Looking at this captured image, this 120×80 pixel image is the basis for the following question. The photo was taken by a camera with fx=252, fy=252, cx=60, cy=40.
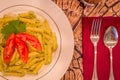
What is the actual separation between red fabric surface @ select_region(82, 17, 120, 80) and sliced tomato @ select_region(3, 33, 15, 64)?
0.78 ft

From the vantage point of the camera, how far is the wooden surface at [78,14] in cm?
85

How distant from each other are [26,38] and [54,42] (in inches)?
3.7

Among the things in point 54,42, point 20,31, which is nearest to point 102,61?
point 54,42

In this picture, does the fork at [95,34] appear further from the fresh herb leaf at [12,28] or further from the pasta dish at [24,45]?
the fresh herb leaf at [12,28]

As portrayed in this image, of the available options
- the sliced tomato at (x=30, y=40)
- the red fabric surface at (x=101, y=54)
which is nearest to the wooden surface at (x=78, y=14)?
the red fabric surface at (x=101, y=54)

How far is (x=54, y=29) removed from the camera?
0.85m

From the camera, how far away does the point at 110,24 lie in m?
0.85

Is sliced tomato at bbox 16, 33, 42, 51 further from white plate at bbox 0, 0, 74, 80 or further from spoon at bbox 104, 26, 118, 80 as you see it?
spoon at bbox 104, 26, 118, 80

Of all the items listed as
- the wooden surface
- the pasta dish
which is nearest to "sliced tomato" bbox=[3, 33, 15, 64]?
the pasta dish

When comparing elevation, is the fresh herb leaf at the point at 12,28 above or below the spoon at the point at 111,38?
above

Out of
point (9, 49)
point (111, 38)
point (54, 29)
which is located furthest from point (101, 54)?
point (9, 49)

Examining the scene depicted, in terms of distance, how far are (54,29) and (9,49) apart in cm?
16

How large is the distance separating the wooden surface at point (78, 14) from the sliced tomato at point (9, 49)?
191mm

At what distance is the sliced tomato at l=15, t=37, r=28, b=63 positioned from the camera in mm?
810
